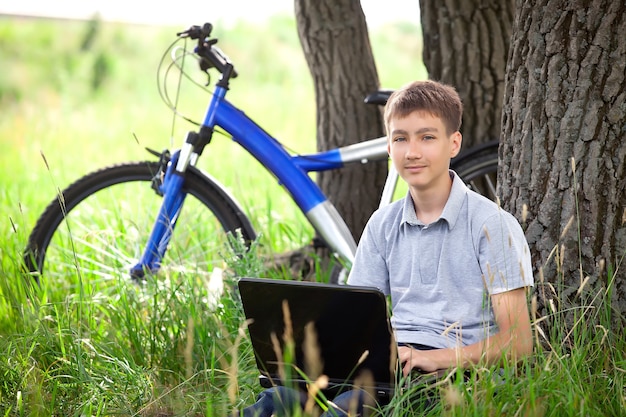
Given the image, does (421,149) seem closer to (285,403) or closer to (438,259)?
(438,259)

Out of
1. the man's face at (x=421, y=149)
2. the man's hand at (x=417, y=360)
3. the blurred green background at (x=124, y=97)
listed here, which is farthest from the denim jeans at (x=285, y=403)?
the blurred green background at (x=124, y=97)

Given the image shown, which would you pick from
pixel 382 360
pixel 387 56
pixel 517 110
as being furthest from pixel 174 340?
pixel 387 56

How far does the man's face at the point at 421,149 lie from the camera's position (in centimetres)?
245

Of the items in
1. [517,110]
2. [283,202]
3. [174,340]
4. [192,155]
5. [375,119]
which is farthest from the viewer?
[283,202]

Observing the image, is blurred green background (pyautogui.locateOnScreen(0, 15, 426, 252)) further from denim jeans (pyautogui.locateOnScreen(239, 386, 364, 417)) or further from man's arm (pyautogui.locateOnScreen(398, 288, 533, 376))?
man's arm (pyautogui.locateOnScreen(398, 288, 533, 376))

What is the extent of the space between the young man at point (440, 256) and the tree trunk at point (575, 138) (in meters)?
0.38

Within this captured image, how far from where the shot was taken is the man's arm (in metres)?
2.26

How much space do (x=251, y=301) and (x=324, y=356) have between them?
244 mm

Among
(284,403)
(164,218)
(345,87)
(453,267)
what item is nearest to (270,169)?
(164,218)

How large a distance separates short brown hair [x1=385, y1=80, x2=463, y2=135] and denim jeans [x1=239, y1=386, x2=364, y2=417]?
32.2 inches

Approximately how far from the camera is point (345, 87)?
4.23 m

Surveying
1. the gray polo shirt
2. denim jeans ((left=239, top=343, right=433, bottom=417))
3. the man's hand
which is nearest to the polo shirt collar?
the gray polo shirt

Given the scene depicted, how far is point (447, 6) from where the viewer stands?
12.4 ft

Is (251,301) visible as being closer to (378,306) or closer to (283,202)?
(378,306)
